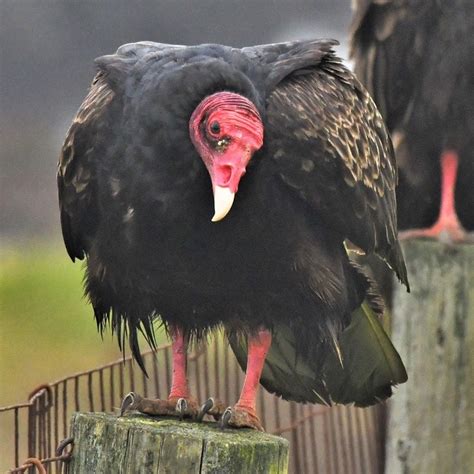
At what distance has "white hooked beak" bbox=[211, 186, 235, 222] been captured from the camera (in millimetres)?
3141

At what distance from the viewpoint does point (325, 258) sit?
11.4ft

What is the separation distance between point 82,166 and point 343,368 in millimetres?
1103

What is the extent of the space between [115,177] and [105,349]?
17.9ft

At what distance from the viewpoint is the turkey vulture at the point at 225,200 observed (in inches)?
128

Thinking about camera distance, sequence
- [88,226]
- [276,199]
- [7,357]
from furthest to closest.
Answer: [7,357], [88,226], [276,199]

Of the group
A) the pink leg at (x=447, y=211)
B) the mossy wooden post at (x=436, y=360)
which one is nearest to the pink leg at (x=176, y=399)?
the mossy wooden post at (x=436, y=360)

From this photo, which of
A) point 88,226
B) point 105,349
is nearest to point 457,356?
point 88,226

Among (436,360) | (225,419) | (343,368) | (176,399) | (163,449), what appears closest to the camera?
(163,449)

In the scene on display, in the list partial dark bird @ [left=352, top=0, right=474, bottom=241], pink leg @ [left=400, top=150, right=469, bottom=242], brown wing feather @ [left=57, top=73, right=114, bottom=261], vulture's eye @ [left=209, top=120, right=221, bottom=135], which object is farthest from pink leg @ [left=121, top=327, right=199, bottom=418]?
partial dark bird @ [left=352, top=0, right=474, bottom=241]

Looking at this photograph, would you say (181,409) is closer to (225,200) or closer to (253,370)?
(253,370)

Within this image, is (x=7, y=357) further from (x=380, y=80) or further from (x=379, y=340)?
(x=379, y=340)

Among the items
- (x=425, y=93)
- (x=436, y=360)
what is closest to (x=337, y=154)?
(x=436, y=360)

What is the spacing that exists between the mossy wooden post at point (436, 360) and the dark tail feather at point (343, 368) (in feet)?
1.19

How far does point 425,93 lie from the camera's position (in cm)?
544
